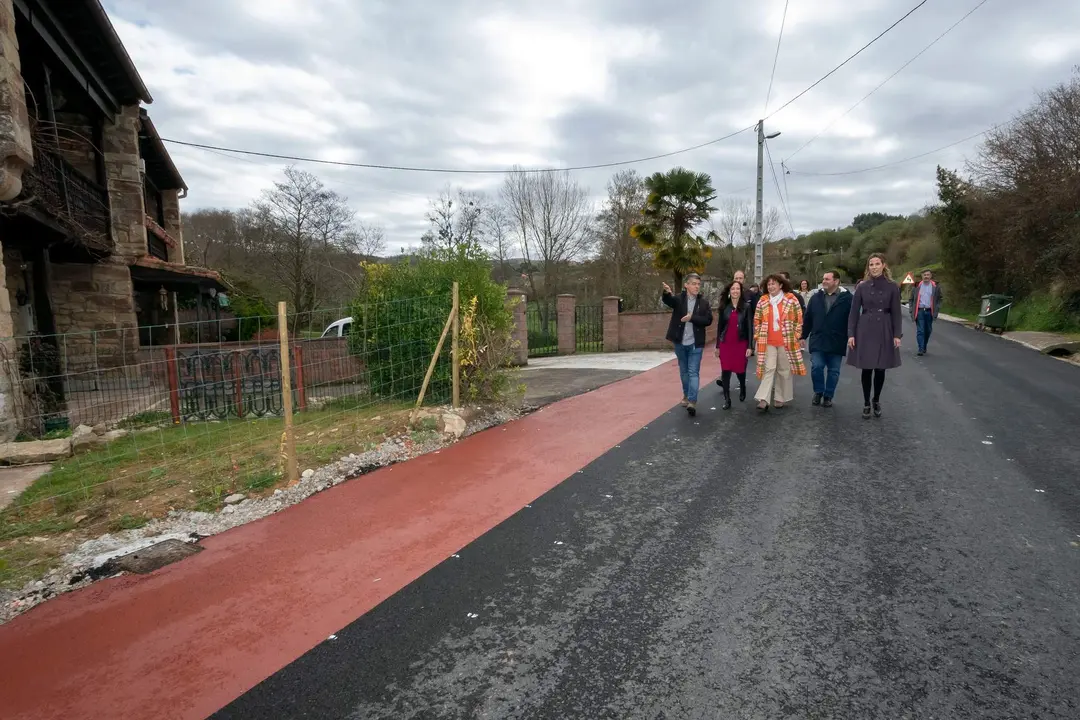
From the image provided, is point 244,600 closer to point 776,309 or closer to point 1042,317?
point 776,309

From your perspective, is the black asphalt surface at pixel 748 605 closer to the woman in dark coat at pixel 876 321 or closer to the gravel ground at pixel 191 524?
the woman in dark coat at pixel 876 321

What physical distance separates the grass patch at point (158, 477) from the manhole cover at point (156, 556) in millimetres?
378

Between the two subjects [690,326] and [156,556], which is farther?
[690,326]

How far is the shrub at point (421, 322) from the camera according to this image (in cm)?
697

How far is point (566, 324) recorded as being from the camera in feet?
57.2

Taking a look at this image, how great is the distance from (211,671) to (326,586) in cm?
75

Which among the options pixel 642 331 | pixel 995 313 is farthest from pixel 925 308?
pixel 642 331

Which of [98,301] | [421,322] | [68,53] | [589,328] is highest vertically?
[68,53]

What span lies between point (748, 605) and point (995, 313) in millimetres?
18309

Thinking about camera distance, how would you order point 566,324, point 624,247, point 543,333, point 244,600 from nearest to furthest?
point 244,600 < point 566,324 < point 543,333 < point 624,247

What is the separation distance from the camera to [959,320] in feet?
69.1

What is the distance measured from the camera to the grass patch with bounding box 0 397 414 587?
3840mm

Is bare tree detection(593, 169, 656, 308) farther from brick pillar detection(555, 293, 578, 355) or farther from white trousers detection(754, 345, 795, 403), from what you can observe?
white trousers detection(754, 345, 795, 403)

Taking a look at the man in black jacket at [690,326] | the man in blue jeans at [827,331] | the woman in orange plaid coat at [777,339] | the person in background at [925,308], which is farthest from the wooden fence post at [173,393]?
the person in background at [925,308]
